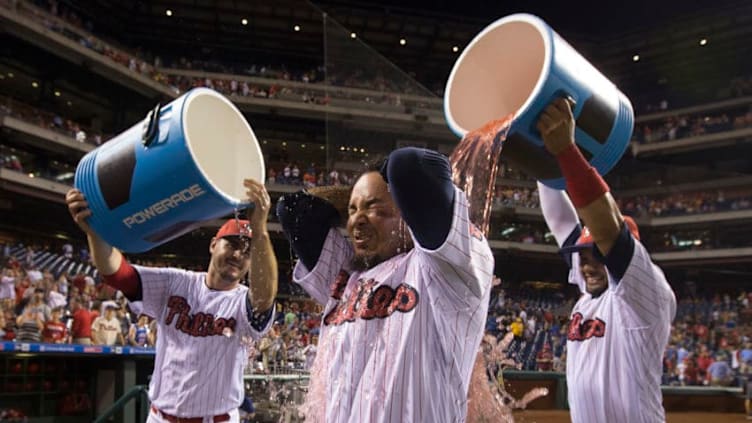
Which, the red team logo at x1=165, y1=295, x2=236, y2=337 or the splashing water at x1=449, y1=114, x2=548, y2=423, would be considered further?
the red team logo at x1=165, y1=295, x2=236, y2=337

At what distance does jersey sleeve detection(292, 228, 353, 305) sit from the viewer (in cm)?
221

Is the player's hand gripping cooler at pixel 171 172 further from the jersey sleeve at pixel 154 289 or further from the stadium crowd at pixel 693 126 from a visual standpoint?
the stadium crowd at pixel 693 126

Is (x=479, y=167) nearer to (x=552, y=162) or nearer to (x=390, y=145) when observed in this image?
(x=552, y=162)

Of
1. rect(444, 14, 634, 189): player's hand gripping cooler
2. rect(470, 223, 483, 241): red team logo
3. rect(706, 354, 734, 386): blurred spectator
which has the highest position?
rect(444, 14, 634, 189): player's hand gripping cooler

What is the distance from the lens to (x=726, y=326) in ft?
72.0

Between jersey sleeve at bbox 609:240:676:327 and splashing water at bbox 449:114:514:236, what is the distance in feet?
1.99

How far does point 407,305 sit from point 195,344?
7.75 ft

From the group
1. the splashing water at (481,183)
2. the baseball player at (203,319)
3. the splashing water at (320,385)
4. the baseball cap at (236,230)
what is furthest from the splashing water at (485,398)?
the baseball cap at (236,230)

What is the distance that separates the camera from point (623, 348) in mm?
3061

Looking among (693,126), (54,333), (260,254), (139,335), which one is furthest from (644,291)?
(693,126)

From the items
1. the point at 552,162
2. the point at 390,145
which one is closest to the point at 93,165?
the point at 552,162

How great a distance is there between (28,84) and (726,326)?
24.7 meters

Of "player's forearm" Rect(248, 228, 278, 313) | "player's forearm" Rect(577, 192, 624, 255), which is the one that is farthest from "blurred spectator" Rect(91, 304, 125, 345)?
"player's forearm" Rect(577, 192, 624, 255)

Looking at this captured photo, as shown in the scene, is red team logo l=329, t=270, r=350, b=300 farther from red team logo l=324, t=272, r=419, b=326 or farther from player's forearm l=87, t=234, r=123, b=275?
player's forearm l=87, t=234, r=123, b=275
